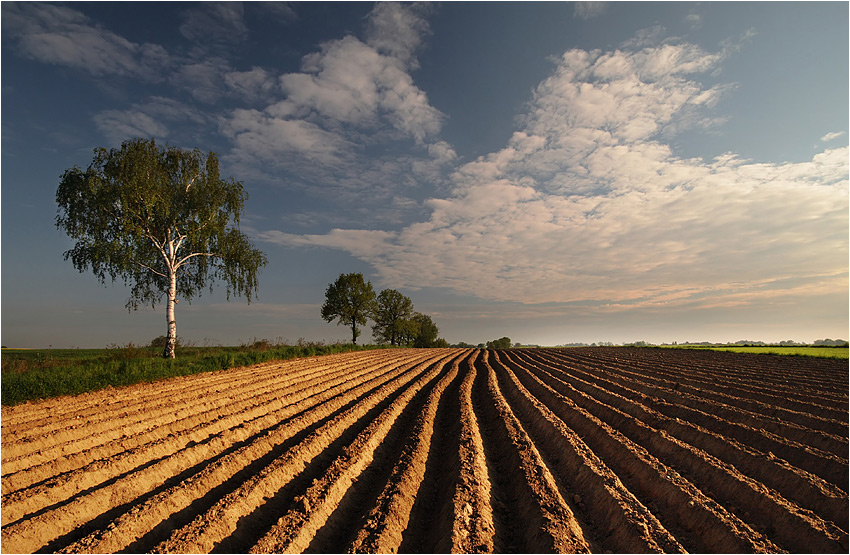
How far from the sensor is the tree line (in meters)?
47.6

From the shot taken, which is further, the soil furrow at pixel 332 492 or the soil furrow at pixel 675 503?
the soil furrow at pixel 675 503

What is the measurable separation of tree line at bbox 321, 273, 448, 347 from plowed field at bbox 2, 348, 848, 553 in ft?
122

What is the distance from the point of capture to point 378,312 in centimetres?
5488

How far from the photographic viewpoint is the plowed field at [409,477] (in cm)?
410

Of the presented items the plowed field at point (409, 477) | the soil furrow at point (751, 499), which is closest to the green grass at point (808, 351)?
the plowed field at point (409, 477)

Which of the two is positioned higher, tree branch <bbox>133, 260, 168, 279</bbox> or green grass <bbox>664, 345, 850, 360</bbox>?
tree branch <bbox>133, 260, 168, 279</bbox>

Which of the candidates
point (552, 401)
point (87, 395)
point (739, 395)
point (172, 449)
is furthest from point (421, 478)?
point (739, 395)

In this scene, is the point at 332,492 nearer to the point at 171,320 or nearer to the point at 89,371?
the point at 89,371

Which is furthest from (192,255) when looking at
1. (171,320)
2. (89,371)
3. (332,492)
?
(332,492)

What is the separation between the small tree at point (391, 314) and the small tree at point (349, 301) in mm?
11750

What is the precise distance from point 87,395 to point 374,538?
10827 mm

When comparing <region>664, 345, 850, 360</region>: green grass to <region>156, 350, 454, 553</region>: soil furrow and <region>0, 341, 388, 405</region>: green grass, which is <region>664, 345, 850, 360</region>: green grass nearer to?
<region>156, 350, 454, 553</region>: soil furrow

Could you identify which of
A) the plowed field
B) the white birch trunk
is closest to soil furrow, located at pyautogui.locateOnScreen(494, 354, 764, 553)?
the plowed field

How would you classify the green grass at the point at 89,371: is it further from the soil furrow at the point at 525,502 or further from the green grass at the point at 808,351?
the green grass at the point at 808,351
